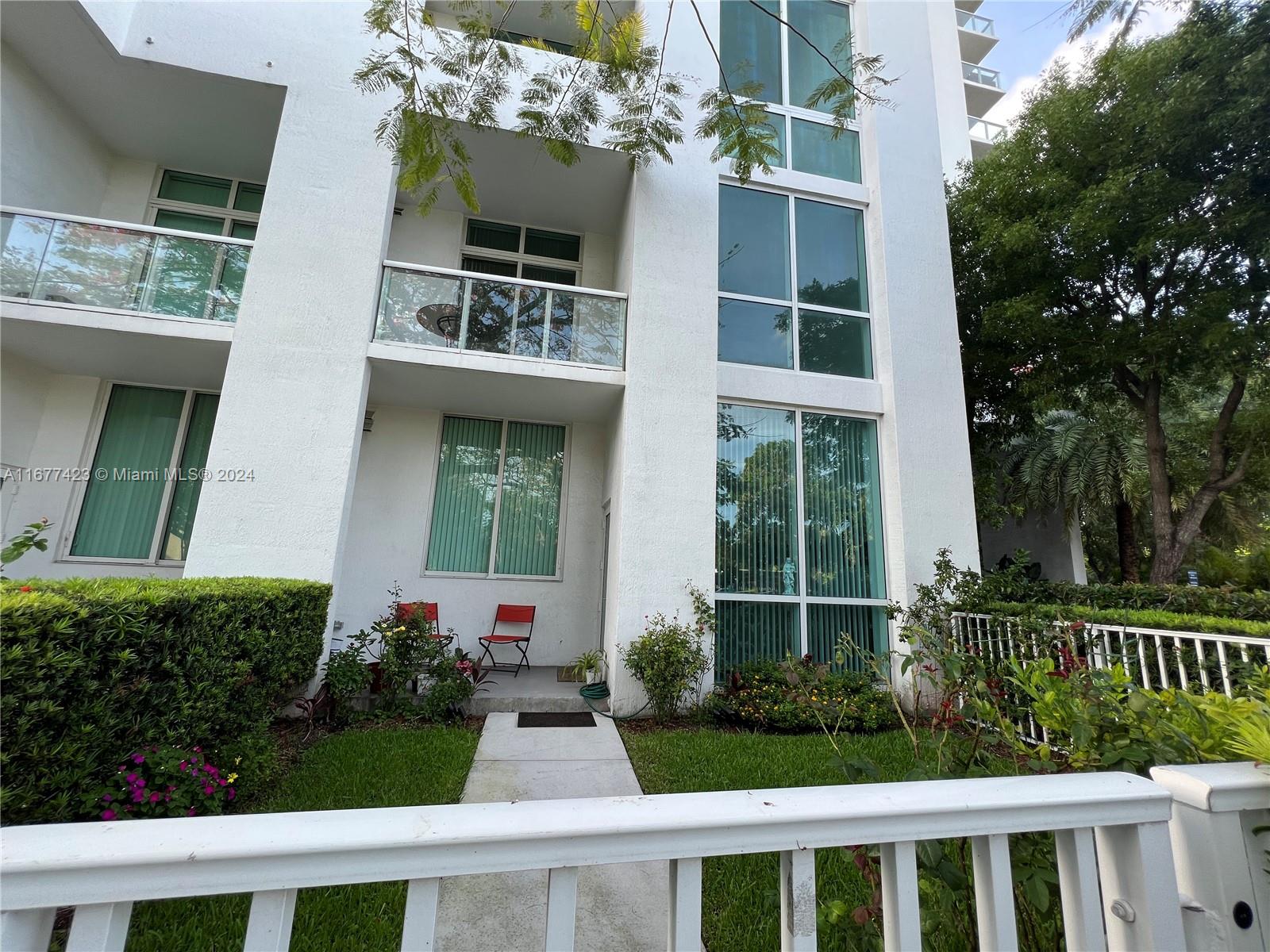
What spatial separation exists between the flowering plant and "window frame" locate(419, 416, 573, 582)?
4138mm

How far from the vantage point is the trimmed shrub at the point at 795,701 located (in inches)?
220

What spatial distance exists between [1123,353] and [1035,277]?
6.63ft

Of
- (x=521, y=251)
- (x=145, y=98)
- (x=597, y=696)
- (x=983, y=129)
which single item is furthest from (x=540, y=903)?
(x=983, y=129)

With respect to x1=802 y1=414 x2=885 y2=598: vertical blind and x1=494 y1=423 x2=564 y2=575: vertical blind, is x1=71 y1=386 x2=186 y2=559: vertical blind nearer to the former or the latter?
x1=494 y1=423 x2=564 y2=575: vertical blind

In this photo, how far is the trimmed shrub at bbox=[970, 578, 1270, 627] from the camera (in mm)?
5768

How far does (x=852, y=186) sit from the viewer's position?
25.2 feet

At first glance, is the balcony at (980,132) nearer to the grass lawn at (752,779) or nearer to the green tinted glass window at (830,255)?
the green tinted glass window at (830,255)

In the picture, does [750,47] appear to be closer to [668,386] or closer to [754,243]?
[754,243]

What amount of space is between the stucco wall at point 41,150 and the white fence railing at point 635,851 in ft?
29.0

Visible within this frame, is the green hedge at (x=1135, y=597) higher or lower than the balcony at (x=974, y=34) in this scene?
lower

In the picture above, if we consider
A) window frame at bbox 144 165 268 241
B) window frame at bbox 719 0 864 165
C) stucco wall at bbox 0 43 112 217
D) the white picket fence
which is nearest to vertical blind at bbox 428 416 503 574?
window frame at bbox 144 165 268 241

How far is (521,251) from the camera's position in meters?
8.47

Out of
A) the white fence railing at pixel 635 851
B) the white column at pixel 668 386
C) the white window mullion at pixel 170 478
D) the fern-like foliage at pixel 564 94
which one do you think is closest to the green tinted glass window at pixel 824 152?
the fern-like foliage at pixel 564 94

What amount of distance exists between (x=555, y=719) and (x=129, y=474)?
6.25 meters
